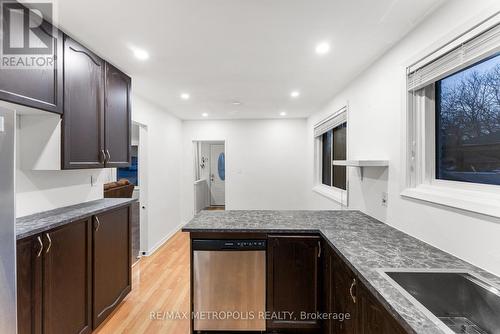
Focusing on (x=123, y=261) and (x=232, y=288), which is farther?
(x=123, y=261)

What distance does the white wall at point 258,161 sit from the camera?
206 inches

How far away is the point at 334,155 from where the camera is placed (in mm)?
3824

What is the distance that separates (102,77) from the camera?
2.18 metres

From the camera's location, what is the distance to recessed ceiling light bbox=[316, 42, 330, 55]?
6.39 feet

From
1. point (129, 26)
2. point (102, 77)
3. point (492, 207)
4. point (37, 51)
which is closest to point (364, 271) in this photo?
point (492, 207)

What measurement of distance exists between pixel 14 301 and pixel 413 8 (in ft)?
9.42

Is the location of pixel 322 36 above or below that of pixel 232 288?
above

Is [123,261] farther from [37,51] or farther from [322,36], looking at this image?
[322,36]

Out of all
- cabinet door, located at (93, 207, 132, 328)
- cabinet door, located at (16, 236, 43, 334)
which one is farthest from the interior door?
cabinet door, located at (16, 236, 43, 334)

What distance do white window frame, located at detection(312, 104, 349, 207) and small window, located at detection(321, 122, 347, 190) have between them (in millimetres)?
68

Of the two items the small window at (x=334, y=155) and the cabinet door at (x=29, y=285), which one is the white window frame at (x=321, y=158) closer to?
the small window at (x=334, y=155)

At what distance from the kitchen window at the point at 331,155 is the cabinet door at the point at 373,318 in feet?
6.40

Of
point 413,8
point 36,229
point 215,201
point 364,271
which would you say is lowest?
point 215,201

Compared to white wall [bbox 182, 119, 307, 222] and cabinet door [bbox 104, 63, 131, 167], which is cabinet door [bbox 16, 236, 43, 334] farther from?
white wall [bbox 182, 119, 307, 222]
